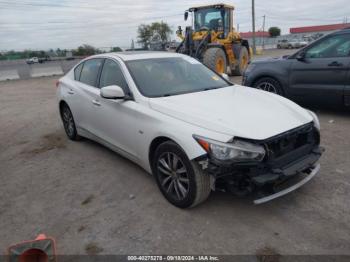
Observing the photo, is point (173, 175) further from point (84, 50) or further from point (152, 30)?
point (152, 30)

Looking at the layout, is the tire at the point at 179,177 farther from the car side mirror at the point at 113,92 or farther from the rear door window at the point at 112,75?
the rear door window at the point at 112,75

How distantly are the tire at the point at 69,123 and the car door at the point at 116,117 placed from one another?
3.45ft

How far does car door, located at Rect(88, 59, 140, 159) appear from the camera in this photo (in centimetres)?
388

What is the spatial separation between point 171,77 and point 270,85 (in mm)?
3582

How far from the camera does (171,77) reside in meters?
4.27

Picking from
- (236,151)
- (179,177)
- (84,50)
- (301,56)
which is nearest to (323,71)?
(301,56)

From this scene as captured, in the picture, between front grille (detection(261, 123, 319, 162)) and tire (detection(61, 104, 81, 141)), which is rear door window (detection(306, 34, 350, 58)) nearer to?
front grille (detection(261, 123, 319, 162))

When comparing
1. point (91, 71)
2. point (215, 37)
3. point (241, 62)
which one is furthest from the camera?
point (241, 62)

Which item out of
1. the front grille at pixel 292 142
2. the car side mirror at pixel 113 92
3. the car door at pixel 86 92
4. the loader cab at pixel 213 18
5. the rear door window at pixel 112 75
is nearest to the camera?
the front grille at pixel 292 142

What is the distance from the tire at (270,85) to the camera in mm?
6955

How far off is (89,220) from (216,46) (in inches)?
419

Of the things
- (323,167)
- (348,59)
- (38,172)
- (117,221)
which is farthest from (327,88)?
(38,172)

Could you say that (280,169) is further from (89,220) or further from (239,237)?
(89,220)

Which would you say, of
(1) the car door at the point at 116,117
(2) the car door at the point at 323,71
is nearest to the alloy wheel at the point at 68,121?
(1) the car door at the point at 116,117
